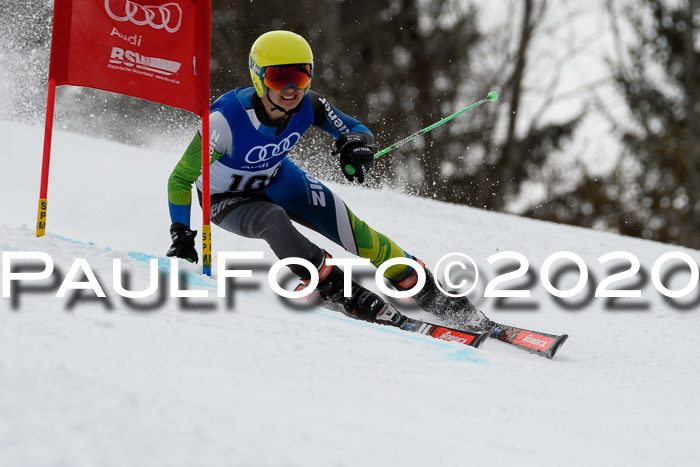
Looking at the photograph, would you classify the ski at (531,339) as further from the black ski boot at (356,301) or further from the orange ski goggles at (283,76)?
the orange ski goggles at (283,76)

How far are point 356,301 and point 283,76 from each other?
1.14m

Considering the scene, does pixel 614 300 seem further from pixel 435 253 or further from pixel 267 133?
pixel 267 133

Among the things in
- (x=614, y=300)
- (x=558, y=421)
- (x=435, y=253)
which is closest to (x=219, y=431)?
(x=558, y=421)

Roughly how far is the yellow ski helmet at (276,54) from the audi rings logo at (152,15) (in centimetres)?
41

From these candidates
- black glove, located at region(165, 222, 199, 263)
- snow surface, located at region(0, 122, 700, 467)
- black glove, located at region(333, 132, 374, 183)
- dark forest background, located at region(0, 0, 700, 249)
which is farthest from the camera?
dark forest background, located at region(0, 0, 700, 249)

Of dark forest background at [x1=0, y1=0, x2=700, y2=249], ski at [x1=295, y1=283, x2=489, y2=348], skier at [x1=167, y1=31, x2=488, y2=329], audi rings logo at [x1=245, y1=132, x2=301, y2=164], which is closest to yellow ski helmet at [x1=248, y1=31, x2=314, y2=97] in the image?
skier at [x1=167, y1=31, x2=488, y2=329]

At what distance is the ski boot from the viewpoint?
3572 millimetres

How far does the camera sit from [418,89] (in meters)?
18.1

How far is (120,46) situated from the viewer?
11.3 ft

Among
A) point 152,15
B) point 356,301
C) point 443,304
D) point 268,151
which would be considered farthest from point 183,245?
point 443,304

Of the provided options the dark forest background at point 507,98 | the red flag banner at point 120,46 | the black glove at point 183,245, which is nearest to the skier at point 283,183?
the black glove at point 183,245

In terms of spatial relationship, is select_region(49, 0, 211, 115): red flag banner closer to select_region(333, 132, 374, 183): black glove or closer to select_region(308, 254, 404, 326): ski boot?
select_region(333, 132, 374, 183): black glove

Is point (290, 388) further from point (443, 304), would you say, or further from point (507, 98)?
point (507, 98)

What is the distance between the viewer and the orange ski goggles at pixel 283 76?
3496mm
